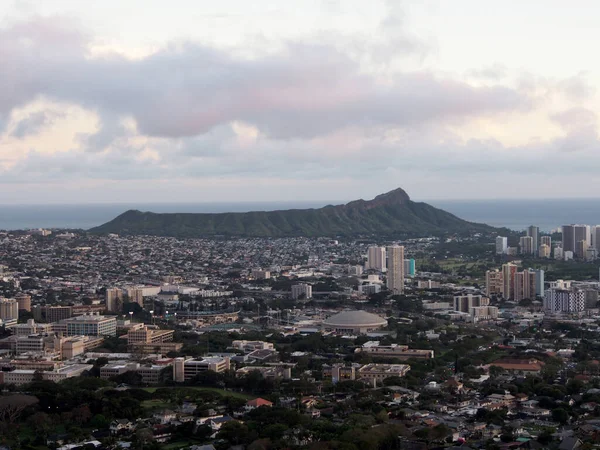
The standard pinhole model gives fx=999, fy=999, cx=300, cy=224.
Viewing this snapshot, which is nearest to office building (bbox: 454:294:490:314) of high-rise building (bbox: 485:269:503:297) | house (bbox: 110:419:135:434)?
high-rise building (bbox: 485:269:503:297)

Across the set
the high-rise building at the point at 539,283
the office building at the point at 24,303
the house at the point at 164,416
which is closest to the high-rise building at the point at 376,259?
the high-rise building at the point at 539,283

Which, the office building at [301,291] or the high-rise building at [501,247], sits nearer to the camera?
the office building at [301,291]

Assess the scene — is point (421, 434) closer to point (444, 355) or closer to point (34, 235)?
point (444, 355)

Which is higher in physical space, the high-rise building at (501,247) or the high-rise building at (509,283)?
the high-rise building at (501,247)

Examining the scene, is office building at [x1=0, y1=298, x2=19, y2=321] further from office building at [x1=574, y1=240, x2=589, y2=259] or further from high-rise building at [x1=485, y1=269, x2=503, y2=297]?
office building at [x1=574, y1=240, x2=589, y2=259]

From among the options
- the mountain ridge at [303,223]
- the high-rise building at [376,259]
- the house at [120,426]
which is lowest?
the house at [120,426]

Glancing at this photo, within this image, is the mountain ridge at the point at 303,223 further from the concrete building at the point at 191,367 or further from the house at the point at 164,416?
the house at the point at 164,416

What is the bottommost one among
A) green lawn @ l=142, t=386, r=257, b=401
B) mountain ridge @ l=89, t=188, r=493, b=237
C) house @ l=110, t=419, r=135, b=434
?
green lawn @ l=142, t=386, r=257, b=401

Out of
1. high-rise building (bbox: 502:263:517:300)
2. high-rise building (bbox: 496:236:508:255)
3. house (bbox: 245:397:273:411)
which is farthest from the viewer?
high-rise building (bbox: 496:236:508:255)
